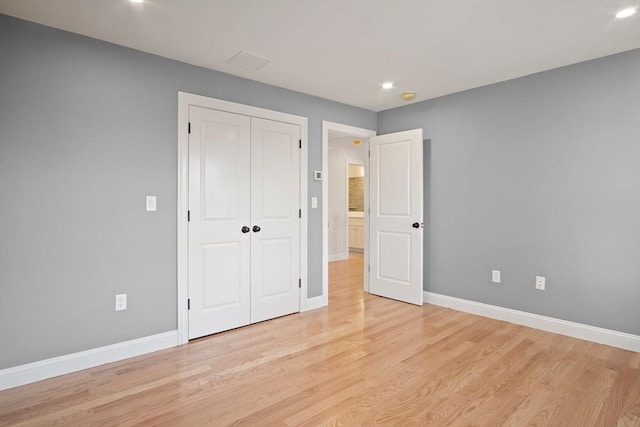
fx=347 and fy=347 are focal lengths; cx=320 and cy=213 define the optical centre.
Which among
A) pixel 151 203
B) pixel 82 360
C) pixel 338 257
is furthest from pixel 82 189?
pixel 338 257

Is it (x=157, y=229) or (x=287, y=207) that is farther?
(x=287, y=207)

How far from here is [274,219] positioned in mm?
3688

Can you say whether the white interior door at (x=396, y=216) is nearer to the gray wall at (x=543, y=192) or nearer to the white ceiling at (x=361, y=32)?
the gray wall at (x=543, y=192)

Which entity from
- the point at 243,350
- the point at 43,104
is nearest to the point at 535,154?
the point at 243,350

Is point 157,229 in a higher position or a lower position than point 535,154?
lower

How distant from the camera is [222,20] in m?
2.37

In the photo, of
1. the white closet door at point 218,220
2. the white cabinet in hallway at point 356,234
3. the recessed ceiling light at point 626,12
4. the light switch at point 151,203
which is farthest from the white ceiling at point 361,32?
the white cabinet in hallway at point 356,234

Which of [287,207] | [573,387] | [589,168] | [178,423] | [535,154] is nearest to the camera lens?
[178,423]

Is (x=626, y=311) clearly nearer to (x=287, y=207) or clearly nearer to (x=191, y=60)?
(x=287, y=207)

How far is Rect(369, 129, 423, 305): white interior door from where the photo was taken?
4156 mm

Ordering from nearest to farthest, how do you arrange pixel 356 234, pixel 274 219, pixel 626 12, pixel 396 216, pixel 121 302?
pixel 626 12 → pixel 121 302 → pixel 274 219 → pixel 396 216 → pixel 356 234

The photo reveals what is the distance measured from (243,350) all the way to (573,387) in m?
2.40

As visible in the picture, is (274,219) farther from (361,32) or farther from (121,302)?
(361,32)

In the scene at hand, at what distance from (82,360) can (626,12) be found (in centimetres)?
448
